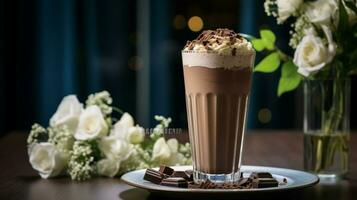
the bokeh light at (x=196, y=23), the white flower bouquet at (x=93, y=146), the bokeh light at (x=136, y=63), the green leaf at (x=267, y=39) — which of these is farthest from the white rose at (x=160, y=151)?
the bokeh light at (x=196, y=23)

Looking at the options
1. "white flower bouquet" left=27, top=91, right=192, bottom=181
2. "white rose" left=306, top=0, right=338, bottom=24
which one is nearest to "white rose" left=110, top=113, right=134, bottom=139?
"white flower bouquet" left=27, top=91, right=192, bottom=181

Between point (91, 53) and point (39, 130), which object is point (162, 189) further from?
point (91, 53)

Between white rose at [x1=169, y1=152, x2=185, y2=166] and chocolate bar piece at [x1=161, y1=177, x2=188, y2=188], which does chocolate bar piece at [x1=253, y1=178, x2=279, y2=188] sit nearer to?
chocolate bar piece at [x1=161, y1=177, x2=188, y2=188]

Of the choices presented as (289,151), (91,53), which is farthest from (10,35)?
(289,151)

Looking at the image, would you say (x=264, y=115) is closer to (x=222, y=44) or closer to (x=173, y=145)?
(x=173, y=145)

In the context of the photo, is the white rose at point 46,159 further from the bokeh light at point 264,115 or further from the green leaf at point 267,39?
the bokeh light at point 264,115
